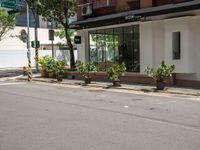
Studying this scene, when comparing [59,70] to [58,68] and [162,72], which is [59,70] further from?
[162,72]

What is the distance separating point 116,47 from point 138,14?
5176 mm

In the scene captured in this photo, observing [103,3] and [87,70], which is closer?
[87,70]

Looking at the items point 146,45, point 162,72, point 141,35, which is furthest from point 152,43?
point 162,72

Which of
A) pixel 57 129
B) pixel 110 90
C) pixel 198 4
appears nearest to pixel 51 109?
pixel 57 129

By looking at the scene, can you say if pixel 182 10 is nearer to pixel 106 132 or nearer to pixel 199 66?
pixel 199 66

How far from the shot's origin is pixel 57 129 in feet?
33.0

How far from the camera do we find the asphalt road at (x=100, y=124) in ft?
27.6

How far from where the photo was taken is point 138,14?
74.2 feet

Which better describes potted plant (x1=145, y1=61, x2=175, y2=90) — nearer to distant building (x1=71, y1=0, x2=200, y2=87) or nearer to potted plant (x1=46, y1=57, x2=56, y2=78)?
distant building (x1=71, y1=0, x2=200, y2=87)

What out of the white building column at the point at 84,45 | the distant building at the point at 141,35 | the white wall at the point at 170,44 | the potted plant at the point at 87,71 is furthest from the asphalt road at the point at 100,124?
the white building column at the point at 84,45

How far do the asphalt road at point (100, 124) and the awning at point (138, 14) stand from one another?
5258 mm

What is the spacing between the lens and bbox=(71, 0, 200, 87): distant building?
21172mm

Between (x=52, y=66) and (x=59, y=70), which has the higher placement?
(x=52, y=66)

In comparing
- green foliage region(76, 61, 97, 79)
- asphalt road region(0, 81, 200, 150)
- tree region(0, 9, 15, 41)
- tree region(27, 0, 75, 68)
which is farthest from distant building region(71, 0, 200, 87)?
tree region(0, 9, 15, 41)
